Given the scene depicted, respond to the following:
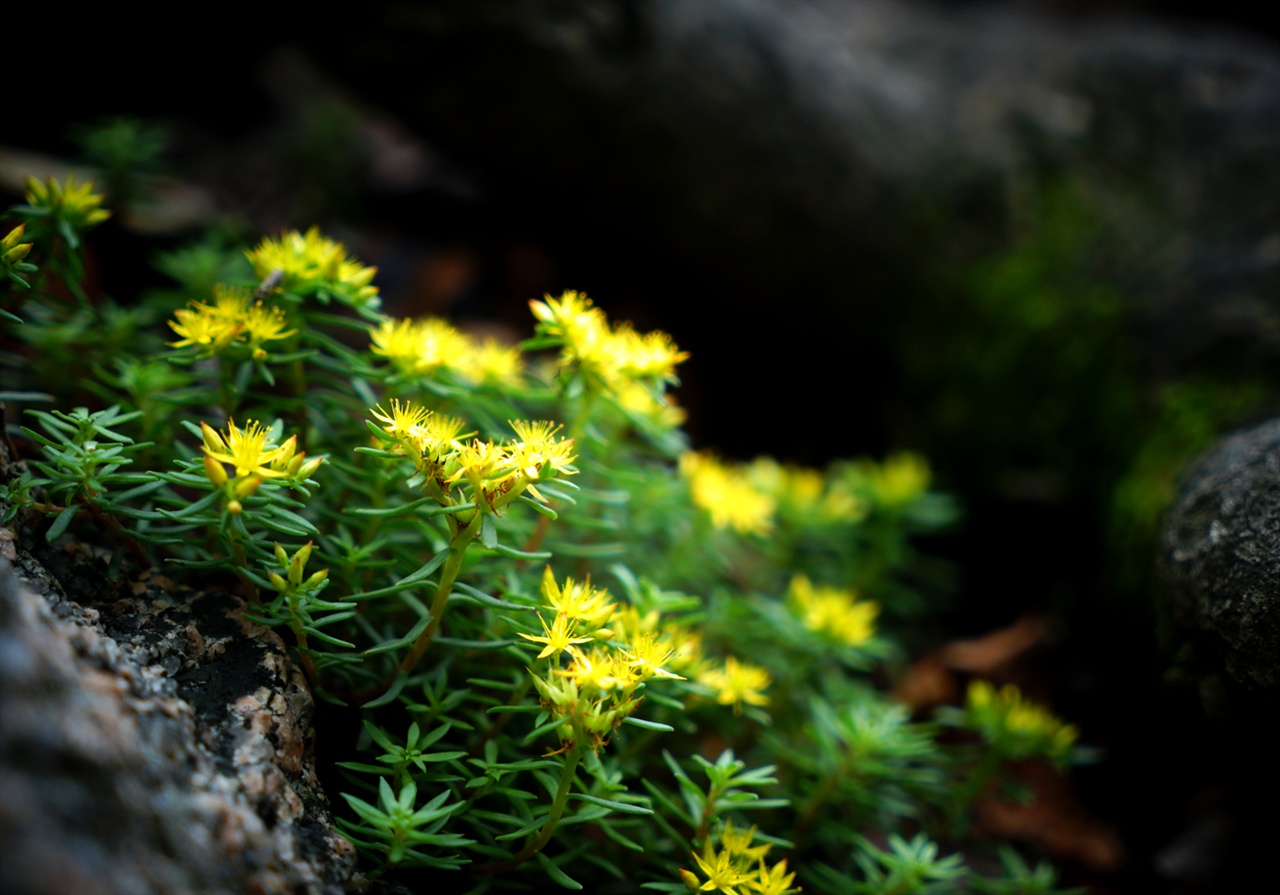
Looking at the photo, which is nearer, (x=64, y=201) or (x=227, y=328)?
(x=227, y=328)

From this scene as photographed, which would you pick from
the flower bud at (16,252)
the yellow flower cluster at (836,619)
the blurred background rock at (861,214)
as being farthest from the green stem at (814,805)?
the flower bud at (16,252)

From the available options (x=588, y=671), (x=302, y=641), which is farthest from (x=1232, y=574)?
(x=302, y=641)

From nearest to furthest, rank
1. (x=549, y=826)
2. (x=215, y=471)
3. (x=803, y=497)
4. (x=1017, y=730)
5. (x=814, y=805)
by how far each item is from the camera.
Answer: (x=215, y=471)
(x=549, y=826)
(x=814, y=805)
(x=1017, y=730)
(x=803, y=497)

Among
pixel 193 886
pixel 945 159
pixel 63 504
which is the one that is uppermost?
pixel 945 159

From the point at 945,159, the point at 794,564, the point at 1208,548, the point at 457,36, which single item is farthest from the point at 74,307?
the point at 945,159

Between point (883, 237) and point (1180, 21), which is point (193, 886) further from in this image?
point (1180, 21)

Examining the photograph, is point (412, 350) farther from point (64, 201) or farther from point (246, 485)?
point (64, 201)
